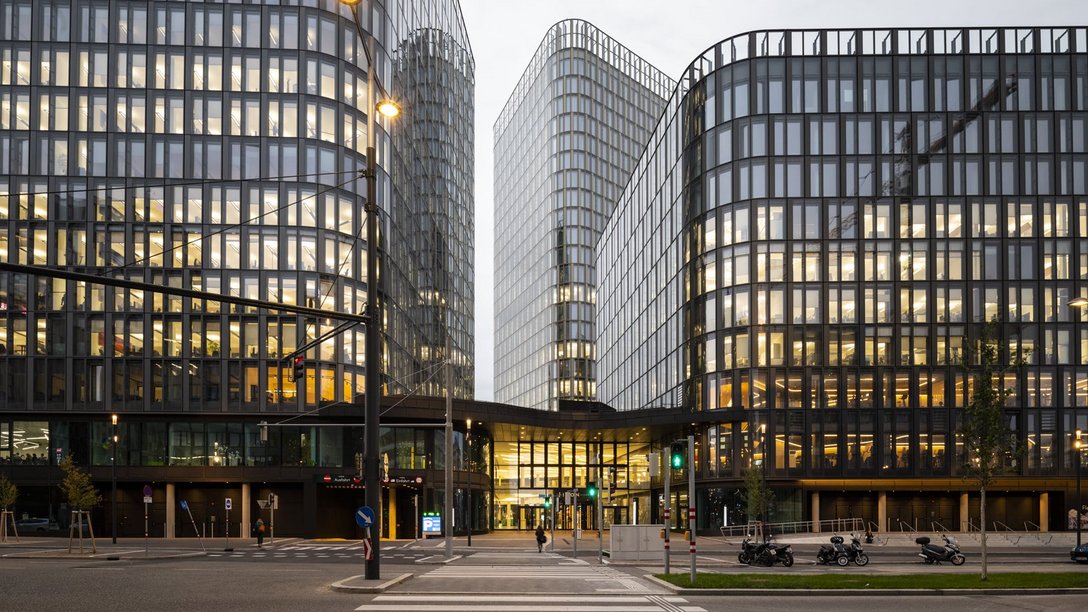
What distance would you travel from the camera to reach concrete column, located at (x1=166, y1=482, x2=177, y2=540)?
64250mm

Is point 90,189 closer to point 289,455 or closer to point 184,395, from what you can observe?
point 184,395

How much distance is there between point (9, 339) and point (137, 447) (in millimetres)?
A: 10877

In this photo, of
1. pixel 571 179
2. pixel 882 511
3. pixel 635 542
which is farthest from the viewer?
pixel 571 179

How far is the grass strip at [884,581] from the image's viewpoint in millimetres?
24469

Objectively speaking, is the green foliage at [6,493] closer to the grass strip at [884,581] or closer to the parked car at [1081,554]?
the grass strip at [884,581]

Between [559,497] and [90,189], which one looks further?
[559,497]

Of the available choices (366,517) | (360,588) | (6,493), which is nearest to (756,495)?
(366,517)

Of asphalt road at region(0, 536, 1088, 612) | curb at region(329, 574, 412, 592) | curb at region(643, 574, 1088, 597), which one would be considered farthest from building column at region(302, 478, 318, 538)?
curb at region(643, 574, 1088, 597)

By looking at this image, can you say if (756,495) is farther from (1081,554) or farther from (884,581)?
(884,581)

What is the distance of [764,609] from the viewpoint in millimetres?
19984

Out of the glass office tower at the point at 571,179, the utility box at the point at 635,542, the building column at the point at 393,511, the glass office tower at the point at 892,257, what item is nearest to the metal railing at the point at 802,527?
the glass office tower at the point at 892,257

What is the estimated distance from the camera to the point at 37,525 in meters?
63.1

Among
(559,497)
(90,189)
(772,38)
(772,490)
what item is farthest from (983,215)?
(90,189)

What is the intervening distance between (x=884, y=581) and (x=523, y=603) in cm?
1077
